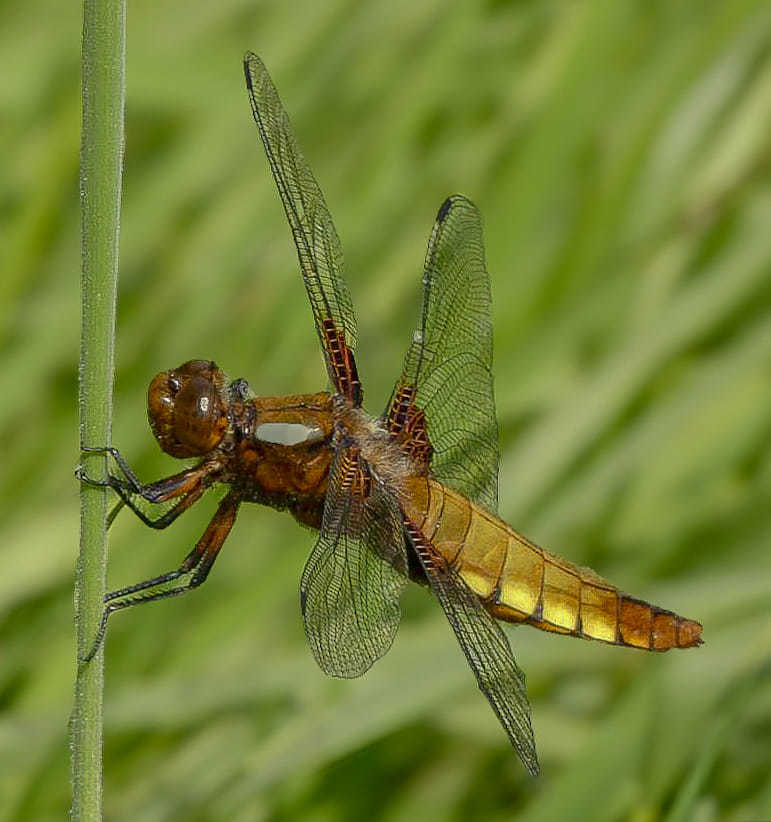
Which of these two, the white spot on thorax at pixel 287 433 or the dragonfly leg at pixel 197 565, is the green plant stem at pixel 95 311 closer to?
the dragonfly leg at pixel 197 565

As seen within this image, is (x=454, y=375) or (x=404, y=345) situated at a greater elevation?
(x=404, y=345)

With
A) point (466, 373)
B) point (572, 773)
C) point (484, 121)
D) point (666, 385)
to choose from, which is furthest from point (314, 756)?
point (484, 121)

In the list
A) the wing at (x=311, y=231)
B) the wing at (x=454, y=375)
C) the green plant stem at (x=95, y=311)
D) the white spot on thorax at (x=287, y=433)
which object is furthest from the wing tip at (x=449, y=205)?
the green plant stem at (x=95, y=311)

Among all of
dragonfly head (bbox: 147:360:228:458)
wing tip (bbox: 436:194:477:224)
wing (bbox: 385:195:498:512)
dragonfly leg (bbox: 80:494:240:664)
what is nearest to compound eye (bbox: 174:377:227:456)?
dragonfly head (bbox: 147:360:228:458)

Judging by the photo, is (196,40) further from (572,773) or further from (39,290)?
(572,773)

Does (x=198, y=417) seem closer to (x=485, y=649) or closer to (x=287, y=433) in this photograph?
(x=287, y=433)

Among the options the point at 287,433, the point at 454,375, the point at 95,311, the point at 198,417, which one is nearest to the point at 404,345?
the point at 454,375

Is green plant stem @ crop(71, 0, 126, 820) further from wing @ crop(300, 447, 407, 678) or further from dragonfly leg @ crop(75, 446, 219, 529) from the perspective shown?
wing @ crop(300, 447, 407, 678)
